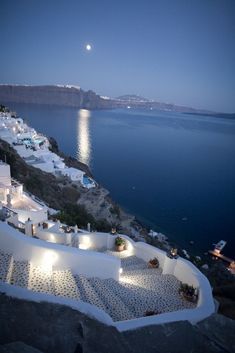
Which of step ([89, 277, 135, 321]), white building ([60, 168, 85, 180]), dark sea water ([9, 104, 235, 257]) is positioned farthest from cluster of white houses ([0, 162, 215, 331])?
white building ([60, 168, 85, 180])

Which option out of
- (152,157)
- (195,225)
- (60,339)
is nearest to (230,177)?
(152,157)

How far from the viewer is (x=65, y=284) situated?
23.1 ft

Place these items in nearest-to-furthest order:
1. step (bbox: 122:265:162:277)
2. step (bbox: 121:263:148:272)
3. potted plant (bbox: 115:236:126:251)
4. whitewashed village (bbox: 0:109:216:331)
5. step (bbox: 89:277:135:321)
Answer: whitewashed village (bbox: 0:109:216:331) < step (bbox: 89:277:135:321) < step (bbox: 122:265:162:277) < step (bbox: 121:263:148:272) < potted plant (bbox: 115:236:126:251)

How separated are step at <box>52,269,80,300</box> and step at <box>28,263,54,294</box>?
164mm

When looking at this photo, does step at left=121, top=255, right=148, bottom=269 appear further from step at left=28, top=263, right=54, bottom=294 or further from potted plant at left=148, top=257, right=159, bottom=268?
step at left=28, top=263, right=54, bottom=294

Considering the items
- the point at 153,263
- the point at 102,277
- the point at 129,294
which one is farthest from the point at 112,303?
the point at 153,263

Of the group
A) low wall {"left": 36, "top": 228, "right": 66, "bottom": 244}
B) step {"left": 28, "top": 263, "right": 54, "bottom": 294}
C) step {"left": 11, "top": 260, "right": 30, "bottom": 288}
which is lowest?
low wall {"left": 36, "top": 228, "right": 66, "bottom": 244}

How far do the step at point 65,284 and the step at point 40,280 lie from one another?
164mm

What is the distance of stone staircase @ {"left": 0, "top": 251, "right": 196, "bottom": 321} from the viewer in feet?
21.5

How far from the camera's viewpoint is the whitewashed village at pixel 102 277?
591cm

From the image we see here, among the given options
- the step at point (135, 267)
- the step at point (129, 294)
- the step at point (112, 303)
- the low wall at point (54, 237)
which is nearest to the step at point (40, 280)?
the step at point (112, 303)

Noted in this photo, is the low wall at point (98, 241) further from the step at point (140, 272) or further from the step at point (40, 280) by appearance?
the step at point (40, 280)

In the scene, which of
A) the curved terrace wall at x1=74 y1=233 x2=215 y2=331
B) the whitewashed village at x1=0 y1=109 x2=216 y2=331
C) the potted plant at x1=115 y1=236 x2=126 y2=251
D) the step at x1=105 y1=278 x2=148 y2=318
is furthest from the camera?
the potted plant at x1=115 y1=236 x2=126 y2=251

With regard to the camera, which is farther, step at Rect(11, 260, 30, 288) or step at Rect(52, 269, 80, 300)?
step at Rect(52, 269, 80, 300)
